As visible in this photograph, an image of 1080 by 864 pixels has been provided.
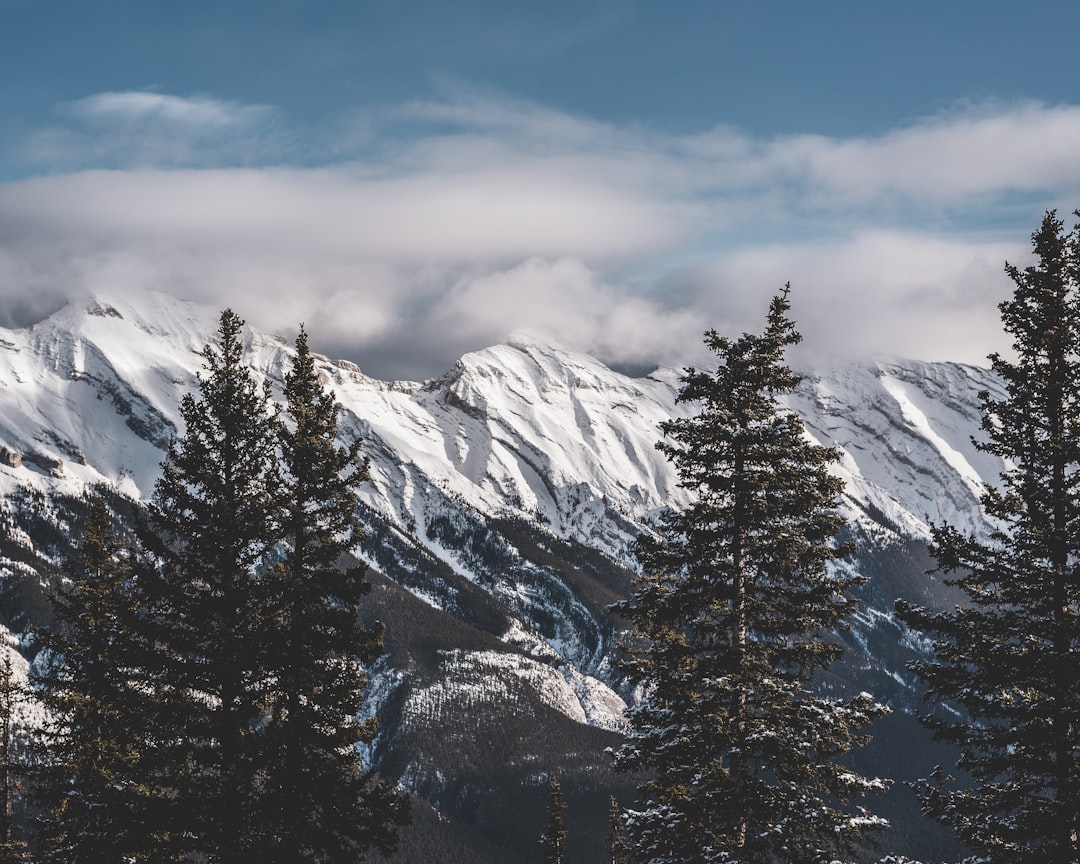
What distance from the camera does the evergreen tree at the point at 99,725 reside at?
80.0 feet

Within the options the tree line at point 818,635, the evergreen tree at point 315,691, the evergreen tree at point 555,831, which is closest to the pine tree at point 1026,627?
Answer: the tree line at point 818,635

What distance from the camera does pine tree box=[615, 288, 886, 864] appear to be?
22031 millimetres

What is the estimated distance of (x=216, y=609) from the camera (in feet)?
81.8

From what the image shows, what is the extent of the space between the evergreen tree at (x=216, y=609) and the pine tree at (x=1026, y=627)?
50.2 feet

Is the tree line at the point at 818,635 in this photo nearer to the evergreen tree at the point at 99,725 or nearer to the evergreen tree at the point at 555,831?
the evergreen tree at the point at 99,725

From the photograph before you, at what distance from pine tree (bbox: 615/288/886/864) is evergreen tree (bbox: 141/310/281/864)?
8.95 m

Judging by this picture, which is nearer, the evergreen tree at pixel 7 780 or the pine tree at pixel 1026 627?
the pine tree at pixel 1026 627

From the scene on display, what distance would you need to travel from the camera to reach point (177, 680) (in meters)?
24.5

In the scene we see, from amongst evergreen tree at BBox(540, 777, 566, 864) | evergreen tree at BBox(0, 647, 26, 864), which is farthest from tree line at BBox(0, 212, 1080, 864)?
evergreen tree at BBox(540, 777, 566, 864)

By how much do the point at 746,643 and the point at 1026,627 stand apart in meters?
5.87

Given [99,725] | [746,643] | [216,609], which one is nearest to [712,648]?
[746,643]

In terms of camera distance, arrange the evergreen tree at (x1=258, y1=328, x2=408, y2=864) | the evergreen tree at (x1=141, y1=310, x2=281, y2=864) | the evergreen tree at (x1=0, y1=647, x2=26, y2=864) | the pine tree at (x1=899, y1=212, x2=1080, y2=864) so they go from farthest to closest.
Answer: the evergreen tree at (x1=0, y1=647, x2=26, y2=864) < the evergreen tree at (x1=258, y1=328, x2=408, y2=864) < the evergreen tree at (x1=141, y1=310, x2=281, y2=864) < the pine tree at (x1=899, y1=212, x2=1080, y2=864)

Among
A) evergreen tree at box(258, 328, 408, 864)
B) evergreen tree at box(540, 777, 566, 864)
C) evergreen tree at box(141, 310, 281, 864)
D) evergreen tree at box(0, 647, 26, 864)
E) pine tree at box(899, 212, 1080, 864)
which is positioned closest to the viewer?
pine tree at box(899, 212, 1080, 864)

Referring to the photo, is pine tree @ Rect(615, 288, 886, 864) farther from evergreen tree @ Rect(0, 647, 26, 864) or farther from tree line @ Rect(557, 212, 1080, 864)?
evergreen tree @ Rect(0, 647, 26, 864)
